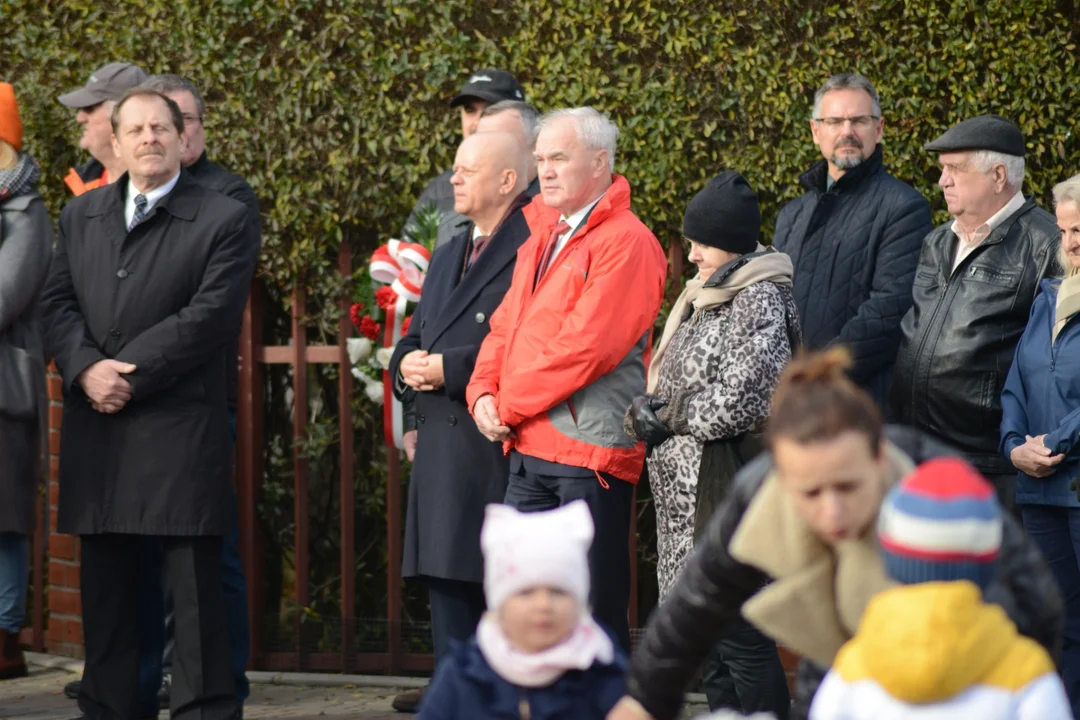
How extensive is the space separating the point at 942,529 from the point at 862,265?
3.24 meters

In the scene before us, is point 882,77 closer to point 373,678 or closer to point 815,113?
point 815,113

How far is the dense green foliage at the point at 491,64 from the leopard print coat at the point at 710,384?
1491 millimetres

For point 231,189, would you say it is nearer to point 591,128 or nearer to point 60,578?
point 591,128

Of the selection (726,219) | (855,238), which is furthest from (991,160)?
(726,219)

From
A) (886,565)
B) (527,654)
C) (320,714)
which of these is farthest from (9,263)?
(886,565)

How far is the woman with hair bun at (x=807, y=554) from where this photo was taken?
9.08 feet

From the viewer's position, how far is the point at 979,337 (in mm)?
5348

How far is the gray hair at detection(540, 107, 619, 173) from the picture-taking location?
548cm

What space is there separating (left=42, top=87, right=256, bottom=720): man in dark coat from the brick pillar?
1.75 meters

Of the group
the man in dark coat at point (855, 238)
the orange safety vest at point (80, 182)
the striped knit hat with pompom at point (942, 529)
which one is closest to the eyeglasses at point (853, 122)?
the man in dark coat at point (855, 238)

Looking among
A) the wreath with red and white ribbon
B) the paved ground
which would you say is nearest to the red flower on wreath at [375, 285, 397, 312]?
the wreath with red and white ribbon

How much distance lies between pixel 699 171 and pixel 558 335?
65.0 inches

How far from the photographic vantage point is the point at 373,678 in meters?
6.90

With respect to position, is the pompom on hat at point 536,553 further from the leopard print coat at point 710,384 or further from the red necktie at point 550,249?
the red necktie at point 550,249
